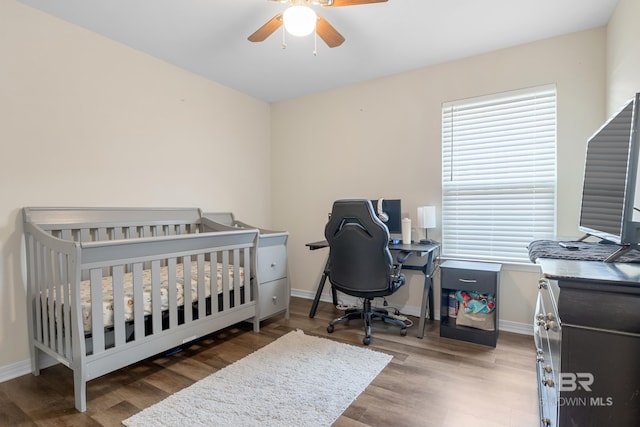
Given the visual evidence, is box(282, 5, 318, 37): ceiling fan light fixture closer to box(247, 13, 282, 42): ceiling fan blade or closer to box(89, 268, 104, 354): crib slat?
box(247, 13, 282, 42): ceiling fan blade

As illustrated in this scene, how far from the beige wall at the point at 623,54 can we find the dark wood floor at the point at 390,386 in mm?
1825

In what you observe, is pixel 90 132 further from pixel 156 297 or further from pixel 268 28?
pixel 268 28

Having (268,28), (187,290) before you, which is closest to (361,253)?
(187,290)

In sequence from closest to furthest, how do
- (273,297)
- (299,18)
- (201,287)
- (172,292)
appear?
(299,18) < (172,292) < (201,287) < (273,297)

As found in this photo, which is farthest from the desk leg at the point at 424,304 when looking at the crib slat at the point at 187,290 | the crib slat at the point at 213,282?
the crib slat at the point at 187,290

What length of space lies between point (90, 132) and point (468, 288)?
3182mm

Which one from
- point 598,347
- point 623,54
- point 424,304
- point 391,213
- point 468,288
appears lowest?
point 424,304

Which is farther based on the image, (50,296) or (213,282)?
(213,282)

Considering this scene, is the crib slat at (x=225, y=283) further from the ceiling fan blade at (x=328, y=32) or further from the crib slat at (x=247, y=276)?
the ceiling fan blade at (x=328, y=32)

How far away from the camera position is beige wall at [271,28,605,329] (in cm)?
248

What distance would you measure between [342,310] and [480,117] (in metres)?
2.29

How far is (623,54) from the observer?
1983mm

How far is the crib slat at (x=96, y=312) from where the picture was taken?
178 centimetres

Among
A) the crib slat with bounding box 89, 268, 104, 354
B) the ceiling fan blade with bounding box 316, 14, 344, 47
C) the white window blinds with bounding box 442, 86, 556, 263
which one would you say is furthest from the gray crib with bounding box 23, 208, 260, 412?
the white window blinds with bounding box 442, 86, 556, 263
